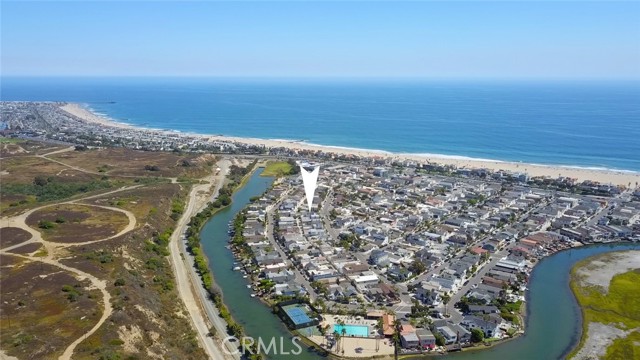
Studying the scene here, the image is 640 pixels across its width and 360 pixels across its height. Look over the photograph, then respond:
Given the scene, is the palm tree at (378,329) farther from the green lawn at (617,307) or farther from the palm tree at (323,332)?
the green lawn at (617,307)

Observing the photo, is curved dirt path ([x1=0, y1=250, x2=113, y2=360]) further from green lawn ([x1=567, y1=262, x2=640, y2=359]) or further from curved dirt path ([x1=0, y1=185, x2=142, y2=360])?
green lawn ([x1=567, y1=262, x2=640, y2=359])

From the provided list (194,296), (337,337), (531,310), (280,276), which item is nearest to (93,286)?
(194,296)

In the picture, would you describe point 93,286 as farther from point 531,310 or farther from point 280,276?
point 531,310

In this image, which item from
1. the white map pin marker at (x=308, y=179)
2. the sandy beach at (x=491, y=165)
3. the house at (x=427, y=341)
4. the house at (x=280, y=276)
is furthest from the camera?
the sandy beach at (x=491, y=165)

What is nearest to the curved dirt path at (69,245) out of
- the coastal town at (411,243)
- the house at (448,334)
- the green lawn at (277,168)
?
the coastal town at (411,243)

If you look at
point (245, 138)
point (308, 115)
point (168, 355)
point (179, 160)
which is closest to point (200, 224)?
point (168, 355)

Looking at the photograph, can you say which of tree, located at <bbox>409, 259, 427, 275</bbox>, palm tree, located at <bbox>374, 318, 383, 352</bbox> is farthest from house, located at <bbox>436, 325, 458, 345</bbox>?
tree, located at <bbox>409, 259, 427, 275</bbox>

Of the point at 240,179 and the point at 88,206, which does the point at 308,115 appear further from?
the point at 88,206
